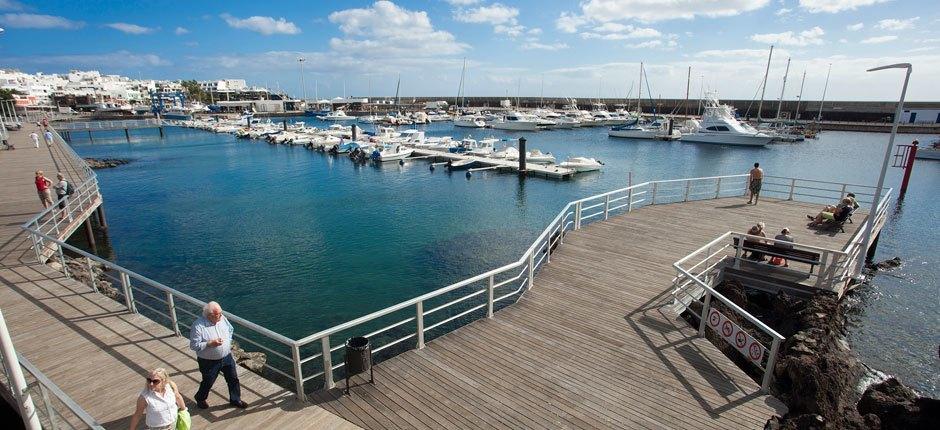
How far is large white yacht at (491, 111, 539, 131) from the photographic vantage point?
104438mm

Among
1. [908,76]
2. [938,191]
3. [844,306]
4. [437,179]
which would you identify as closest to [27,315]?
[908,76]

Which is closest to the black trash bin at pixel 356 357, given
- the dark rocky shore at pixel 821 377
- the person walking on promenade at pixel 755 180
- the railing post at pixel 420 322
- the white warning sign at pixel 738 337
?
the railing post at pixel 420 322

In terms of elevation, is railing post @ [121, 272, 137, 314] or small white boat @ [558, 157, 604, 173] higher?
railing post @ [121, 272, 137, 314]

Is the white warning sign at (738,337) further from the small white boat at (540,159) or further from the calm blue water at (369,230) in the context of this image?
the small white boat at (540,159)

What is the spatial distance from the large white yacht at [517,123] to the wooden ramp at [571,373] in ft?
312

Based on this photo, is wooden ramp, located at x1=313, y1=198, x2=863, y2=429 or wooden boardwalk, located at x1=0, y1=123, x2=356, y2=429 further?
wooden ramp, located at x1=313, y1=198, x2=863, y2=429

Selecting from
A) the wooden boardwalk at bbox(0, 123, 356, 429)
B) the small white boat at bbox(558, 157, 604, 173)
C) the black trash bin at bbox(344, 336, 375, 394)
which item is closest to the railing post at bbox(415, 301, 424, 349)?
the black trash bin at bbox(344, 336, 375, 394)

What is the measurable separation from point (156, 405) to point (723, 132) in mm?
79678

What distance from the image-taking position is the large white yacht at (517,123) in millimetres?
104438

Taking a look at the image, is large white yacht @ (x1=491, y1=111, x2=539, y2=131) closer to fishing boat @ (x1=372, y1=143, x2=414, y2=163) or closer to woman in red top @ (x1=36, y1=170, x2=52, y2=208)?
fishing boat @ (x1=372, y1=143, x2=414, y2=163)

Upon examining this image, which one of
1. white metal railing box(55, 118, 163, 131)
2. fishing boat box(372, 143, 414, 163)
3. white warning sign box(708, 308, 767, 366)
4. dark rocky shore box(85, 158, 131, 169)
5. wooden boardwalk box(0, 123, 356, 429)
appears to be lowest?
dark rocky shore box(85, 158, 131, 169)

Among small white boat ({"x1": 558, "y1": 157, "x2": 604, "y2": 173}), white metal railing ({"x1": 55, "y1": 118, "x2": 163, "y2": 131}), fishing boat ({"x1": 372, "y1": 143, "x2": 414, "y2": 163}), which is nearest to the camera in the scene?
small white boat ({"x1": 558, "y1": 157, "x2": 604, "y2": 173})

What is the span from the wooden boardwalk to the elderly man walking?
0.35 m

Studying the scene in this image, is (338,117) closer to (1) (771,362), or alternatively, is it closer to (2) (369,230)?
(2) (369,230)
